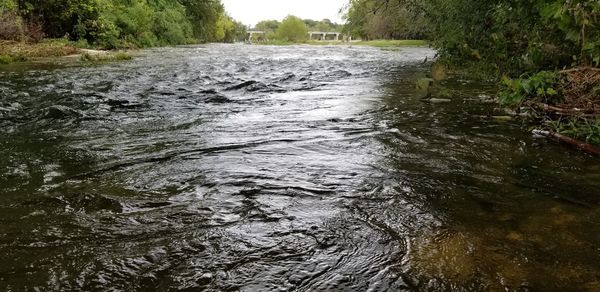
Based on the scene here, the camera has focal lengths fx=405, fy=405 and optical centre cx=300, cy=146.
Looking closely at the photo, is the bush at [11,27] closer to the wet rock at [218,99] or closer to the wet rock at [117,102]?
the wet rock at [117,102]

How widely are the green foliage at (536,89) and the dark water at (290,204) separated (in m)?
0.40

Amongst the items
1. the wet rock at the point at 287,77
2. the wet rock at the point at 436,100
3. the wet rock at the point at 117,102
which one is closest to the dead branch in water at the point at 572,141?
the wet rock at the point at 436,100

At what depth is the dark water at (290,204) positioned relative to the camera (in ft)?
7.02

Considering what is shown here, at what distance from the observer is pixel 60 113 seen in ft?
19.8

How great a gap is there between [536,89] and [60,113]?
22.0 ft

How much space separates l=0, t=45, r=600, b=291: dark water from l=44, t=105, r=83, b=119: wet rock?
60 millimetres

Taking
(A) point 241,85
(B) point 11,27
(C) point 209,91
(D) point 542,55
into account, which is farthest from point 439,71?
(B) point 11,27

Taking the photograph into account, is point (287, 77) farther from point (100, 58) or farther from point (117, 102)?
point (100, 58)

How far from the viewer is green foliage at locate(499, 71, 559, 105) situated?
5176mm

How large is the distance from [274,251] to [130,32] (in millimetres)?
27891

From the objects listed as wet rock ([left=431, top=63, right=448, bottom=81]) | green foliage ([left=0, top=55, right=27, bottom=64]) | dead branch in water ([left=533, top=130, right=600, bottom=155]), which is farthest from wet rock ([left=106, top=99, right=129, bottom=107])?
green foliage ([left=0, top=55, right=27, bottom=64])

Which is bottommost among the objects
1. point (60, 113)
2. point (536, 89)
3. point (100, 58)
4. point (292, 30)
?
point (60, 113)

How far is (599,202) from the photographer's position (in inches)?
119

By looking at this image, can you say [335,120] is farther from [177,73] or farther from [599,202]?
[177,73]
